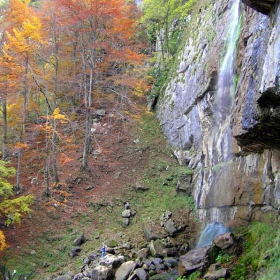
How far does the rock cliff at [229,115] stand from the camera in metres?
6.07

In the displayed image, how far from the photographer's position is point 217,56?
11.3 meters

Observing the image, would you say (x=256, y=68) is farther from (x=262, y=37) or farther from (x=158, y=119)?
(x=158, y=119)

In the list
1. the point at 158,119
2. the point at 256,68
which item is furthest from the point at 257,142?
the point at 158,119

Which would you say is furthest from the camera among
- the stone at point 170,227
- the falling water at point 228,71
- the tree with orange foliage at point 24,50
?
the tree with orange foliage at point 24,50

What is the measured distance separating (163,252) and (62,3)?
1145 centimetres

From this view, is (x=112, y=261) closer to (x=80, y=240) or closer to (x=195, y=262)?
(x=80, y=240)

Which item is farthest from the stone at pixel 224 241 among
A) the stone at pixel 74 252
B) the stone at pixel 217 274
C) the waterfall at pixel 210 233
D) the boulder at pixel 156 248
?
the stone at pixel 74 252

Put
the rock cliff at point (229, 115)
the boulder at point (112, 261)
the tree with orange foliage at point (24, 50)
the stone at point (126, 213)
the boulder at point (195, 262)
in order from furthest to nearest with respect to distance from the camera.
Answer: the tree with orange foliage at point (24, 50) → the stone at point (126, 213) → the boulder at point (112, 261) → the boulder at point (195, 262) → the rock cliff at point (229, 115)

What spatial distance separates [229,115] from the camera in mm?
10273

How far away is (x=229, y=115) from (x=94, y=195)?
6925 mm

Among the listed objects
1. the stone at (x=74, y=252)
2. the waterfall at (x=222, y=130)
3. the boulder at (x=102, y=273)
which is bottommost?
the stone at (x=74, y=252)

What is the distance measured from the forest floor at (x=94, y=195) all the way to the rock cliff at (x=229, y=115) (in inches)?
51.4

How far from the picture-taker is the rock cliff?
239 inches

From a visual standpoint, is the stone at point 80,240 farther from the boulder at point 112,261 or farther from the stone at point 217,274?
the stone at point 217,274
